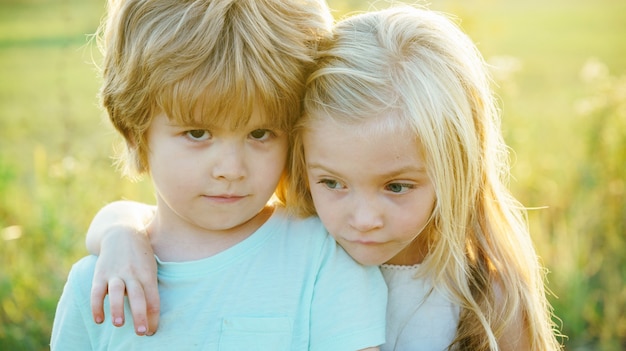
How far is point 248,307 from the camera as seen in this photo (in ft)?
6.91

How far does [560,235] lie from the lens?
379 cm

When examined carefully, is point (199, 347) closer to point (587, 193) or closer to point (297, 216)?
point (297, 216)

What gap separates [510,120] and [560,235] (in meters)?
0.62

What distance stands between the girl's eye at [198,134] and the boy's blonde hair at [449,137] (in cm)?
26

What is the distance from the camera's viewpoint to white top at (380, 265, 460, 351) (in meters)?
2.27

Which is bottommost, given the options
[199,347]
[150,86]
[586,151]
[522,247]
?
[199,347]

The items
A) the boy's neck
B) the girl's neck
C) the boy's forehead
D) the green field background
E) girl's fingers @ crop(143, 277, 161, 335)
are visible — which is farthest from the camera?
the green field background

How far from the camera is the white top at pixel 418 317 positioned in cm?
227

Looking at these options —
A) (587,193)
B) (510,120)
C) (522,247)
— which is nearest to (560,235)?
(587,193)

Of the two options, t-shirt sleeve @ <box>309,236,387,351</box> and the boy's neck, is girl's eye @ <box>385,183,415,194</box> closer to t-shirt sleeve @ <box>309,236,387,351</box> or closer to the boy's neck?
t-shirt sleeve @ <box>309,236,387,351</box>

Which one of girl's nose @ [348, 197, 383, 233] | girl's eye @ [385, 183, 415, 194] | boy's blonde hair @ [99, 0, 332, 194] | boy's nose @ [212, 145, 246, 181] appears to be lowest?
girl's nose @ [348, 197, 383, 233]

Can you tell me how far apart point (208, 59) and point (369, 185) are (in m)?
0.52

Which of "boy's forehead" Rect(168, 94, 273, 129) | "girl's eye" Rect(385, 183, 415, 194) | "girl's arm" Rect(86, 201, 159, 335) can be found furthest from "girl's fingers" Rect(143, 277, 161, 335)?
"girl's eye" Rect(385, 183, 415, 194)

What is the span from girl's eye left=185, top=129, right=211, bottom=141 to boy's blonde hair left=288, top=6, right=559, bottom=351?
0.26 metres
